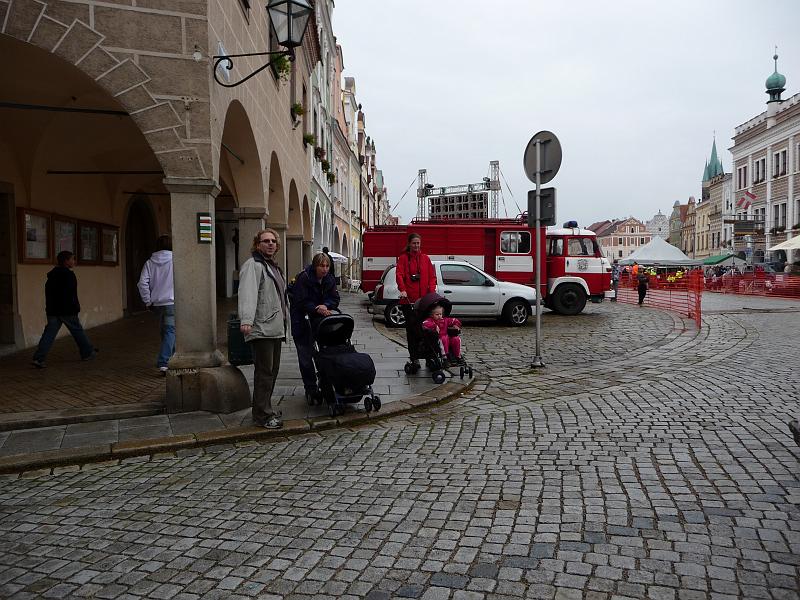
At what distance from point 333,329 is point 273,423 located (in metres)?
1.09

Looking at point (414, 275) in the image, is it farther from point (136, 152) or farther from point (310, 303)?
point (136, 152)

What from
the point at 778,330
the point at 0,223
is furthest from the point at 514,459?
the point at 778,330

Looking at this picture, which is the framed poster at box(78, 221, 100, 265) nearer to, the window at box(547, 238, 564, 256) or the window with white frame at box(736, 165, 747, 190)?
the window at box(547, 238, 564, 256)

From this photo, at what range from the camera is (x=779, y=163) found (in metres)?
52.9

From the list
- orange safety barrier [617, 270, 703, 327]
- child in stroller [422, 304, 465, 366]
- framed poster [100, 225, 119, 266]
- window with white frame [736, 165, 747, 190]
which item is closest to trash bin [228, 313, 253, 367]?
child in stroller [422, 304, 465, 366]

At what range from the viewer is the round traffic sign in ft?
30.8

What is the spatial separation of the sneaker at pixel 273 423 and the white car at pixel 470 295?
9.24 meters

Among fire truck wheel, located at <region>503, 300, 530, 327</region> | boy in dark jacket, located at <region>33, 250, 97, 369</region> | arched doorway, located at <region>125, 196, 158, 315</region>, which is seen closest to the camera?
boy in dark jacket, located at <region>33, 250, 97, 369</region>

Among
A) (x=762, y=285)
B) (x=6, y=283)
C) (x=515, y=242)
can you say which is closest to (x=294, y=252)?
(x=515, y=242)

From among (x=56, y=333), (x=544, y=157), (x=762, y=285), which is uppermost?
(x=544, y=157)

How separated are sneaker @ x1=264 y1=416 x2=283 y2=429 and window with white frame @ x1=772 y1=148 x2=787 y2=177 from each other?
57.0 metres

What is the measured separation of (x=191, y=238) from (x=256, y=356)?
1.50 m

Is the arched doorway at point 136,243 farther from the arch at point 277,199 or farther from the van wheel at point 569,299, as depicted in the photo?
the van wheel at point 569,299

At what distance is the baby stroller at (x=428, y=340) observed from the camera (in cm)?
818
